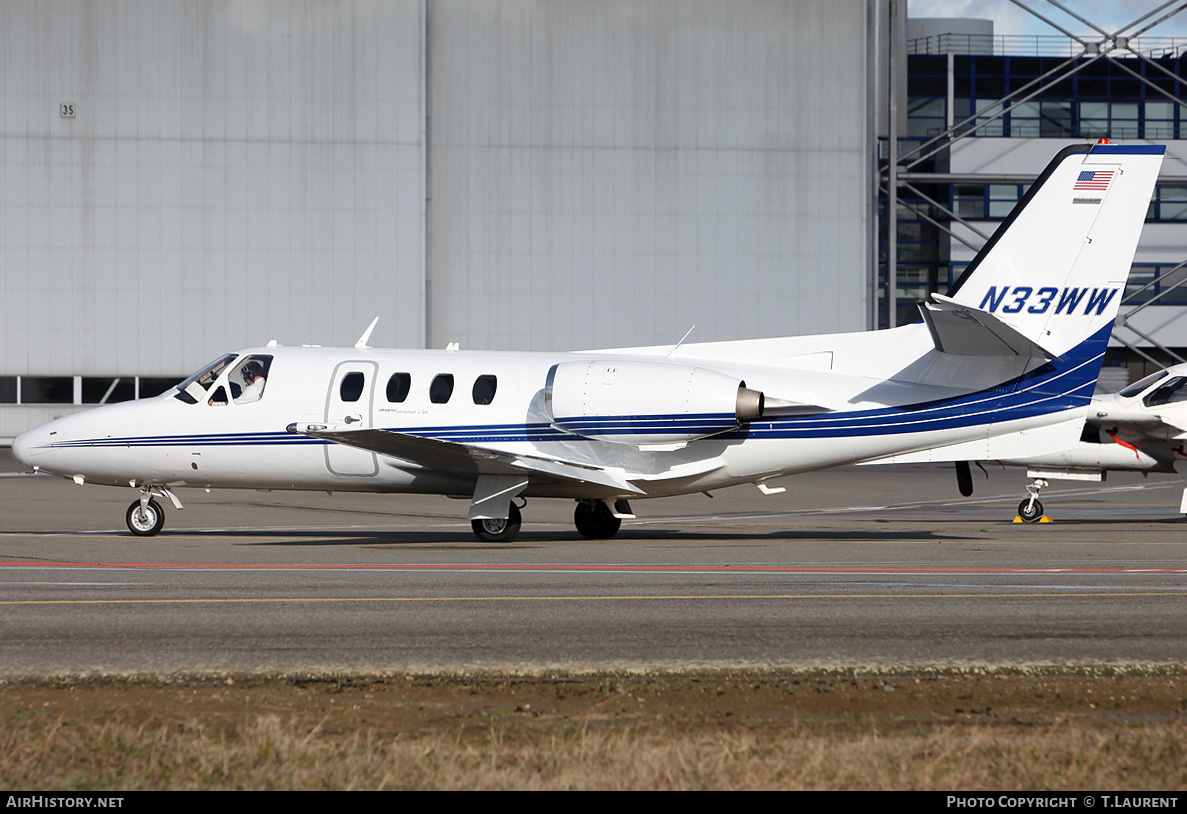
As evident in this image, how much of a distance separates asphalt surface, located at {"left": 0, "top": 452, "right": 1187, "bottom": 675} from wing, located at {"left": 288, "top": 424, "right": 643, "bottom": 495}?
102 centimetres

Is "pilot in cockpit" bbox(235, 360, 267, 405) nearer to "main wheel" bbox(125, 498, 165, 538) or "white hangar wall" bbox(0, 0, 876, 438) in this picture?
"main wheel" bbox(125, 498, 165, 538)

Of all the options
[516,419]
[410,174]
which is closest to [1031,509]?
[516,419]

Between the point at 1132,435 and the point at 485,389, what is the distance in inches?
484

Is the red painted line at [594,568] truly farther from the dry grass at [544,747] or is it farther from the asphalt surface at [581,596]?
the dry grass at [544,747]

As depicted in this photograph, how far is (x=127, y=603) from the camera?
36.4 ft

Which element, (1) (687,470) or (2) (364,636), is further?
(1) (687,470)

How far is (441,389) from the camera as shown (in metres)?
18.4

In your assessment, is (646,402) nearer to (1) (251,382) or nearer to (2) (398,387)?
(2) (398,387)

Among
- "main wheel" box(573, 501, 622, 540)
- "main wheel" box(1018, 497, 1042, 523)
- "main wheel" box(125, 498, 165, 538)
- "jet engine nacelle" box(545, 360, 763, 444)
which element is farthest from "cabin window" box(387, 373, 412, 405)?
"main wheel" box(1018, 497, 1042, 523)

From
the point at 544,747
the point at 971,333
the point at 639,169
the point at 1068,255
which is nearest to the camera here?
the point at 544,747

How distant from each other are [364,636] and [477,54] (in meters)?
36.4

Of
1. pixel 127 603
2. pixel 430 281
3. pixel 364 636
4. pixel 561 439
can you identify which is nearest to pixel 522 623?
pixel 364 636

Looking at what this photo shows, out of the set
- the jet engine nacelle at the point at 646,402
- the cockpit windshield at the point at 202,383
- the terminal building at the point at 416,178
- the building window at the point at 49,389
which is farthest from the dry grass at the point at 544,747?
the building window at the point at 49,389

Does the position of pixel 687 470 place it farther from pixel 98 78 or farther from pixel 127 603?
pixel 98 78
